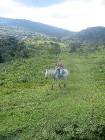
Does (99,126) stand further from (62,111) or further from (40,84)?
(40,84)

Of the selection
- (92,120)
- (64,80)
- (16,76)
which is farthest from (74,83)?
(92,120)

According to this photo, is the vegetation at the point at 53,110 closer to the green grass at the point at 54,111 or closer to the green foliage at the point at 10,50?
the green grass at the point at 54,111

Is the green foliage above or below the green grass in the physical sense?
below

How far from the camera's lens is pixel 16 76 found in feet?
181

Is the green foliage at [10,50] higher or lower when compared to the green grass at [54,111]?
lower

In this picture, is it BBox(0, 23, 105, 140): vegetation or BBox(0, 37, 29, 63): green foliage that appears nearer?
BBox(0, 23, 105, 140): vegetation

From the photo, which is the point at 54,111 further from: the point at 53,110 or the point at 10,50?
the point at 10,50

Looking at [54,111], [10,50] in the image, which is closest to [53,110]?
[54,111]

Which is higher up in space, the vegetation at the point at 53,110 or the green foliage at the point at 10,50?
the vegetation at the point at 53,110

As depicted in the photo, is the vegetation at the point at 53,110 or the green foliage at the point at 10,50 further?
the green foliage at the point at 10,50

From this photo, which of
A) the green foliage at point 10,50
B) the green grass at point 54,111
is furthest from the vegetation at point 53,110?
the green foliage at point 10,50

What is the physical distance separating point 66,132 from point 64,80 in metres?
18.9

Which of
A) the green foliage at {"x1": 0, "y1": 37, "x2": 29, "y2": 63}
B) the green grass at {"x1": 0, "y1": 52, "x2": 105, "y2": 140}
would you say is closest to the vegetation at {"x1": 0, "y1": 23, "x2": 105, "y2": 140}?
the green grass at {"x1": 0, "y1": 52, "x2": 105, "y2": 140}

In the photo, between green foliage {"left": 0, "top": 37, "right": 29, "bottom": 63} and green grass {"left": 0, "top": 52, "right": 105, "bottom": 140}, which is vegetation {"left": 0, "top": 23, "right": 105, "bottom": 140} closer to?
green grass {"left": 0, "top": 52, "right": 105, "bottom": 140}
